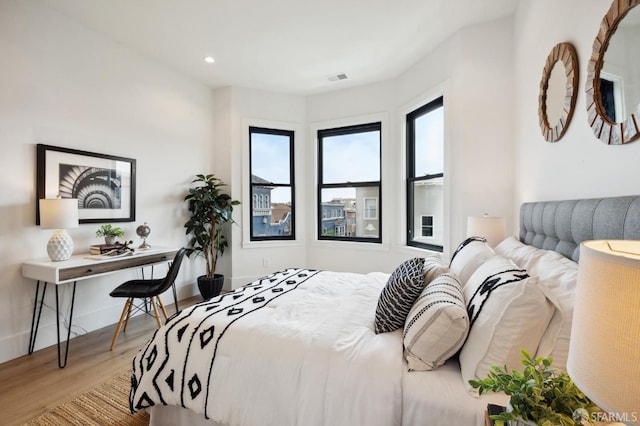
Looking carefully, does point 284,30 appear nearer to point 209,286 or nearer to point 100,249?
point 100,249

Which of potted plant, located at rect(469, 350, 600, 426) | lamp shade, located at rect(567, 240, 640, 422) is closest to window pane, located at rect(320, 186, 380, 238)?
Result: potted plant, located at rect(469, 350, 600, 426)

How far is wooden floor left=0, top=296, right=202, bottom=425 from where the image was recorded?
72.1 inches

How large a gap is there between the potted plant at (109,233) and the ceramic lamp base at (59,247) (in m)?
0.36

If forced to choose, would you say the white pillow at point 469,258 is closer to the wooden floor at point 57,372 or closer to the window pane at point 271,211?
the wooden floor at point 57,372

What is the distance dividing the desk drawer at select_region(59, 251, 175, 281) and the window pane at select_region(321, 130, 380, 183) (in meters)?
2.47

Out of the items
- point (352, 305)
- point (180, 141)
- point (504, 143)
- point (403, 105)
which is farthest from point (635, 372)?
point (180, 141)

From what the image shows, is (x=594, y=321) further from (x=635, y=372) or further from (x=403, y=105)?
(x=403, y=105)

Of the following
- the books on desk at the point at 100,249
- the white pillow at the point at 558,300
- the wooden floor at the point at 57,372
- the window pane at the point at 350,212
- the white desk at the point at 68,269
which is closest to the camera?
the white pillow at the point at 558,300

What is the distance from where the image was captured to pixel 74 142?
9.05 feet

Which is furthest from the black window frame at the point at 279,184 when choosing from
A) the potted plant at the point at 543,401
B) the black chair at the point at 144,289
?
the potted plant at the point at 543,401

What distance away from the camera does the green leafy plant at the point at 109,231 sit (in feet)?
9.32

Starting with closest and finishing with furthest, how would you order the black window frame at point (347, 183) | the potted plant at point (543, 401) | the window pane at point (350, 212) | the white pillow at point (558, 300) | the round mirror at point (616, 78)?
the potted plant at point (543, 401), the white pillow at point (558, 300), the round mirror at point (616, 78), the black window frame at point (347, 183), the window pane at point (350, 212)

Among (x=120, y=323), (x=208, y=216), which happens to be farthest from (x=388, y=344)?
(x=208, y=216)

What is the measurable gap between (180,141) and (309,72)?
188cm
